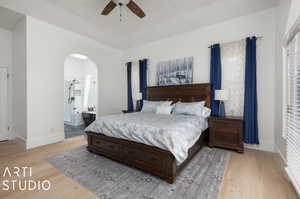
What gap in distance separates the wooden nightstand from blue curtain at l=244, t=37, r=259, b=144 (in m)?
0.30

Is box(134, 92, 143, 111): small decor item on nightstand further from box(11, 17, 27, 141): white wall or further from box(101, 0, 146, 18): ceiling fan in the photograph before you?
box(11, 17, 27, 141): white wall

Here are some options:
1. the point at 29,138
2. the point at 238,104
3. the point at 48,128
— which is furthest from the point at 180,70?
the point at 29,138

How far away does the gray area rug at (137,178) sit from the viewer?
162cm

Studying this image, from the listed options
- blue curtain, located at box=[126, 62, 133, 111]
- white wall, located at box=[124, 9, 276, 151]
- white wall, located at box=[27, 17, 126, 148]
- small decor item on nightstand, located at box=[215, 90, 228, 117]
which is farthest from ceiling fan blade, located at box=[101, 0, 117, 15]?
small decor item on nightstand, located at box=[215, 90, 228, 117]

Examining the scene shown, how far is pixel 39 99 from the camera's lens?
3256 mm

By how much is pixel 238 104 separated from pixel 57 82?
461cm


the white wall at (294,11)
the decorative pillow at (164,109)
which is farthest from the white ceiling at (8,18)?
the white wall at (294,11)

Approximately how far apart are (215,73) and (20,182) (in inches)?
163

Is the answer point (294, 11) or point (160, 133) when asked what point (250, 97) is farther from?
point (160, 133)

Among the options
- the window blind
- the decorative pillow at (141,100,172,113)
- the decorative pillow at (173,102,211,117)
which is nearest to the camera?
the window blind

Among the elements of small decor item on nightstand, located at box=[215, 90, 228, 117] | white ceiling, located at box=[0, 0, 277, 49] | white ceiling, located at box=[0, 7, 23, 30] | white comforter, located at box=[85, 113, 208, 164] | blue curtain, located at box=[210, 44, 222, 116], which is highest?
white ceiling, located at box=[0, 0, 277, 49]

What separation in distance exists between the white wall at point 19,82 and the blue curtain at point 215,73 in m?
4.44

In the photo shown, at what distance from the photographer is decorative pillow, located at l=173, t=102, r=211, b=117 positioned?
3.15m

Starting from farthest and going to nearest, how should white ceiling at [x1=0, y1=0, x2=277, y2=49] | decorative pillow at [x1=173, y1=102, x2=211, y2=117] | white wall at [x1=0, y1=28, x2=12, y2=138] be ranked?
white wall at [x1=0, y1=28, x2=12, y2=138] → decorative pillow at [x1=173, y1=102, x2=211, y2=117] → white ceiling at [x1=0, y1=0, x2=277, y2=49]
